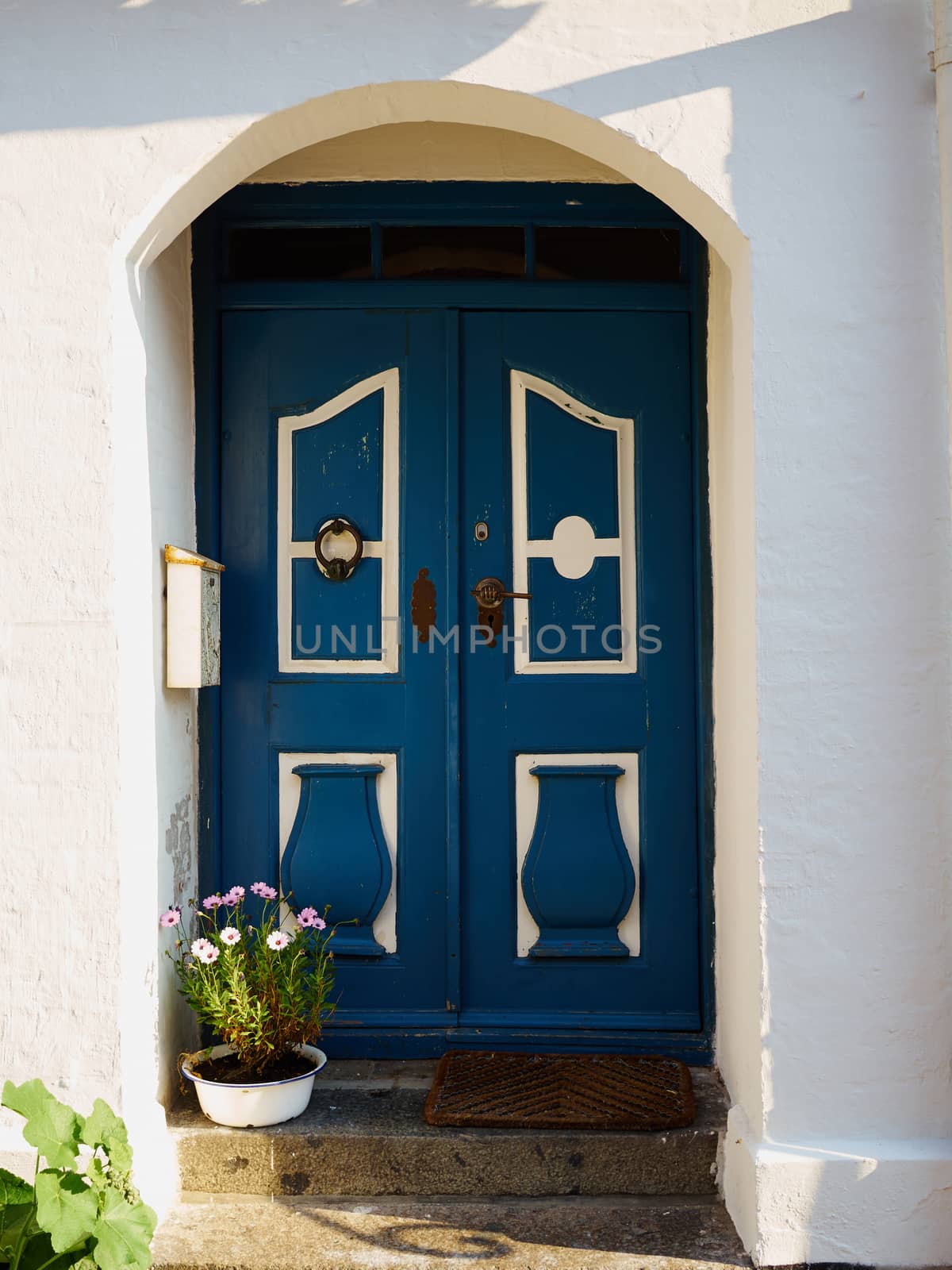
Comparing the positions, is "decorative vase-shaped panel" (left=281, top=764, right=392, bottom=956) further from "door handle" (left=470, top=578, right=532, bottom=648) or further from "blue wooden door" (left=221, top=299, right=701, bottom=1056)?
"door handle" (left=470, top=578, right=532, bottom=648)

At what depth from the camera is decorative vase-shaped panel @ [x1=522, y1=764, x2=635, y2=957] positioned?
11.1 ft

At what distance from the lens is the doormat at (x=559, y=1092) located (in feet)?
9.59

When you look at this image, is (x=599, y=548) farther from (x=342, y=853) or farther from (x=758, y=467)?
(x=342, y=853)

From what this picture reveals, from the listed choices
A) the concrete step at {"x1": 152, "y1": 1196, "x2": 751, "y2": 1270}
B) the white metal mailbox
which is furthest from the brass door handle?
the concrete step at {"x1": 152, "y1": 1196, "x2": 751, "y2": 1270}

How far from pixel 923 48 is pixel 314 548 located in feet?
6.99

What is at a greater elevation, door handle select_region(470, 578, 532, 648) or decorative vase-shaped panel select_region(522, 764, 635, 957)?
door handle select_region(470, 578, 532, 648)

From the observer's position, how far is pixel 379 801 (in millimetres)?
3438

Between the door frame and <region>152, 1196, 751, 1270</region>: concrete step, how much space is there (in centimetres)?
60

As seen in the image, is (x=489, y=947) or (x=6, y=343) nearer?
(x=6, y=343)

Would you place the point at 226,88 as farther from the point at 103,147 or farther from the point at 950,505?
the point at 950,505

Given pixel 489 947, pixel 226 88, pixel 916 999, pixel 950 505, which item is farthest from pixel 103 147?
pixel 916 999

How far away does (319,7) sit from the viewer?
266 cm

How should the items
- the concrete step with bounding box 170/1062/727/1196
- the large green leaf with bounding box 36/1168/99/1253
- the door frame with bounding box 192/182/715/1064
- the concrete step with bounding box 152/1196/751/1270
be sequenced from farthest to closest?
1. the door frame with bounding box 192/182/715/1064
2. the concrete step with bounding box 170/1062/727/1196
3. the concrete step with bounding box 152/1196/751/1270
4. the large green leaf with bounding box 36/1168/99/1253

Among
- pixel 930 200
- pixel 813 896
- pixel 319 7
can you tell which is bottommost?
pixel 813 896
